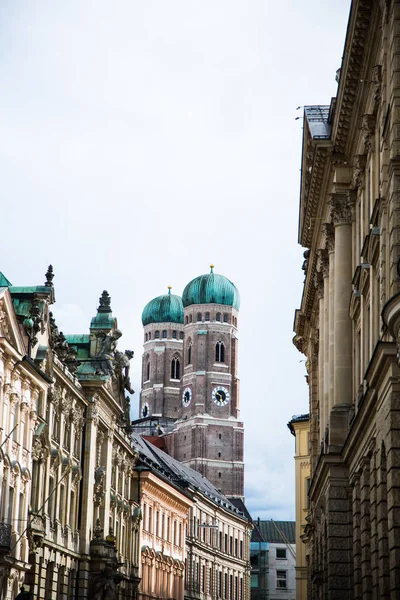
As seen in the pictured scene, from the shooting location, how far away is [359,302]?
38.5 m

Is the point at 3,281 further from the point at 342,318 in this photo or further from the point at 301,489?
A: the point at 301,489

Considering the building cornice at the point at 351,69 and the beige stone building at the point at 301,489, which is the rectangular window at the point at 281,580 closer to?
the beige stone building at the point at 301,489

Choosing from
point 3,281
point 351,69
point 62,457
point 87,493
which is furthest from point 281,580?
point 351,69

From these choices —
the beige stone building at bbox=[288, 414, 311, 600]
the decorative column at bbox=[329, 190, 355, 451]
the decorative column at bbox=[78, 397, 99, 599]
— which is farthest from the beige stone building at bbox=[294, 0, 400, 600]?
the beige stone building at bbox=[288, 414, 311, 600]

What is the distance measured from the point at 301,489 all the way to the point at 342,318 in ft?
145

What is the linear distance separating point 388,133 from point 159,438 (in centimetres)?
17061

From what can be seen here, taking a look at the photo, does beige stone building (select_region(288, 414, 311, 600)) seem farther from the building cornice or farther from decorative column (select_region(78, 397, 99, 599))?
the building cornice

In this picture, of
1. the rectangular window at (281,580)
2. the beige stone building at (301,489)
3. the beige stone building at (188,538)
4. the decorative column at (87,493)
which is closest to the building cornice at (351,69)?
the decorative column at (87,493)

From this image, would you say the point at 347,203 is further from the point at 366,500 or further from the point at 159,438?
the point at 159,438

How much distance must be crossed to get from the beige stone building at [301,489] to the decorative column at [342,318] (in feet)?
122

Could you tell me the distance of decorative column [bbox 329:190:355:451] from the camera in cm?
4156

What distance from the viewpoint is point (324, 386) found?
48656 millimetres

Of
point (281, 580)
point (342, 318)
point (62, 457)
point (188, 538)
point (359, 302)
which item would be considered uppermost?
point (281, 580)

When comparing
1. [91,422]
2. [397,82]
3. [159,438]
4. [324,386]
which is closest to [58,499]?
[91,422]
